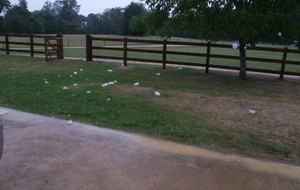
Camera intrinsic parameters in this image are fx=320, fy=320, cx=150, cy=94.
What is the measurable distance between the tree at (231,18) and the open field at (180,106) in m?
1.80

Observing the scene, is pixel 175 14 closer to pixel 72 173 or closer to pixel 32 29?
pixel 72 173

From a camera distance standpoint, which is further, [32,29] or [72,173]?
[32,29]

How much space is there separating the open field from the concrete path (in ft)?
1.60

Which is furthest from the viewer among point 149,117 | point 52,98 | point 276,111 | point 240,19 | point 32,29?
point 32,29

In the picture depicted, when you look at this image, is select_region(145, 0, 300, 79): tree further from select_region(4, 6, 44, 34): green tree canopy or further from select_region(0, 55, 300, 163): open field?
select_region(4, 6, 44, 34): green tree canopy

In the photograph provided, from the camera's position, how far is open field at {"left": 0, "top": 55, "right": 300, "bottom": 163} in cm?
547

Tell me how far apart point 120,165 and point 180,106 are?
3.41 metres

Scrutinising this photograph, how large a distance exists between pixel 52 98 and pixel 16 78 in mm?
3643

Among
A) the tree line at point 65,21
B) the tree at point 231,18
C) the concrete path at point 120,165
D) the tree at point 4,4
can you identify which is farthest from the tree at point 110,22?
the concrete path at point 120,165

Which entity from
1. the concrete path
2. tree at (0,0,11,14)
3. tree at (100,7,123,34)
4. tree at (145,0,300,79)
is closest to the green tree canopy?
tree at (0,0,11,14)

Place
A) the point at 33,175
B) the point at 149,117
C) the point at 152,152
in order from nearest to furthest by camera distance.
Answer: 1. the point at 33,175
2. the point at 152,152
3. the point at 149,117

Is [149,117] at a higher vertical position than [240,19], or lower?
lower

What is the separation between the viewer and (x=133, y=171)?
410 cm

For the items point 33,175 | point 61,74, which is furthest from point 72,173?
point 61,74
